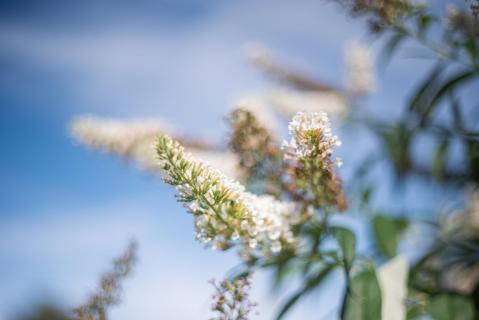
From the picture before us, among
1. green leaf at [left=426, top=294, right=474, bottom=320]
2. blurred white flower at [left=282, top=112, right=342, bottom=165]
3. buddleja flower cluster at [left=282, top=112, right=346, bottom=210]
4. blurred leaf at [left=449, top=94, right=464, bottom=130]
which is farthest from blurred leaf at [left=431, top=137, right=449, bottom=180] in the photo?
blurred white flower at [left=282, top=112, right=342, bottom=165]

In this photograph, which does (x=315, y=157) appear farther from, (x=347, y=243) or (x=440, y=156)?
(x=440, y=156)

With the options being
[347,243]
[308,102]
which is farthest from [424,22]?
[308,102]

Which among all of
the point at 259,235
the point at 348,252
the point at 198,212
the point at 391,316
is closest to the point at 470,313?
the point at 391,316

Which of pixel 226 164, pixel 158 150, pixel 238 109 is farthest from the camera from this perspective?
pixel 226 164

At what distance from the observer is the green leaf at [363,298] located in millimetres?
1044

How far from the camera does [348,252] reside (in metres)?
1.05

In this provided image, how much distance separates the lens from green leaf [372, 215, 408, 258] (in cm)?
150

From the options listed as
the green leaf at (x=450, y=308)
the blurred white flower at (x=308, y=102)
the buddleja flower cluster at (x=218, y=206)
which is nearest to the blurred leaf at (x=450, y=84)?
the green leaf at (x=450, y=308)

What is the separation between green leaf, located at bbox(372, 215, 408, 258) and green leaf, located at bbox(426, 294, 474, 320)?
23 centimetres

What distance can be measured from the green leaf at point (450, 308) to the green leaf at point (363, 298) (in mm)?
330

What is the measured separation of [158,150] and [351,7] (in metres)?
0.99

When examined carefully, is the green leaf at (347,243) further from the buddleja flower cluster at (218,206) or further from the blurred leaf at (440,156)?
the blurred leaf at (440,156)

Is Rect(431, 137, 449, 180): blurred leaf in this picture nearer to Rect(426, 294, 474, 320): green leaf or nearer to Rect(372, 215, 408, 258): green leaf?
Rect(372, 215, 408, 258): green leaf

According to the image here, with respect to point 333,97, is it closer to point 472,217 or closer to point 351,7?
point 472,217
